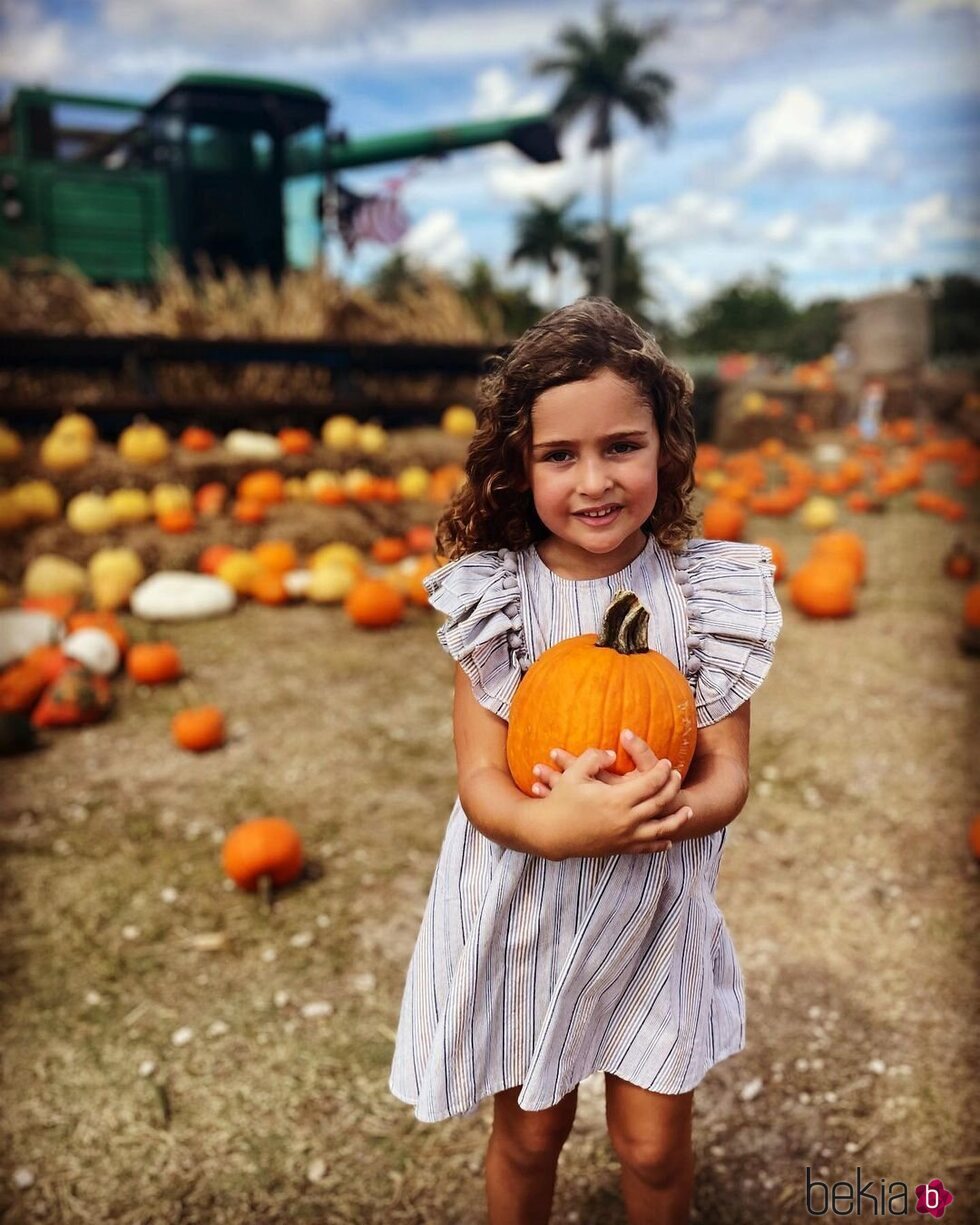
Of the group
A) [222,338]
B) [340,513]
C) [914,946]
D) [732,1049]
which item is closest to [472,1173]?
[732,1049]

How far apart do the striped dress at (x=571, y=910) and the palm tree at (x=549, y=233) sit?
3939cm

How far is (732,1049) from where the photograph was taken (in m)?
1.73

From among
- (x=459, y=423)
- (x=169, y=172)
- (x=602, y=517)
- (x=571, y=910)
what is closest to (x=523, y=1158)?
(x=571, y=910)

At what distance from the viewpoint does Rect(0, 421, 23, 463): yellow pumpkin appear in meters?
6.43

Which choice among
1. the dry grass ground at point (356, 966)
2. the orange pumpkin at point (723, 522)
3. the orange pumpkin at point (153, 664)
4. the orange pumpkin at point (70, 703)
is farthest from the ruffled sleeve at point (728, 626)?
the orange pumpkin at point (723, 522)

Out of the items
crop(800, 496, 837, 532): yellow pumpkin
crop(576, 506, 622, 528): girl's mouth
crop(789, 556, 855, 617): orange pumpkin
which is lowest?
crop(789, 556, 855, 617): orange pumpkin

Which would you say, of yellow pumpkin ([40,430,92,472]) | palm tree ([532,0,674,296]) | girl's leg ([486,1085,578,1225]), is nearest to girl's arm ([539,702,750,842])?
girl's leg ([486,1085,578,1225])

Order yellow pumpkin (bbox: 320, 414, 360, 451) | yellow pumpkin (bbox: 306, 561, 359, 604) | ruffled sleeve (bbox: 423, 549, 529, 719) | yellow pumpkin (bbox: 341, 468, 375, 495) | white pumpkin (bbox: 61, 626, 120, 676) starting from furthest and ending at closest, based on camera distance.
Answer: yellow pumpkin (bbox: 320, 414, 360, 451) → yellow pumpkin (bbox: 341, 468, 375, 495) → yellow pumpkin (bbox: 306, 561, 359, 604) → white pumpkin (bbox: 61, 626, 120, 676) → ruffled sleeve (bbox: 423, 549, 529, 719)

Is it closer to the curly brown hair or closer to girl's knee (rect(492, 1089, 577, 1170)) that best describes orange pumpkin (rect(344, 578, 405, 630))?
the curly brown hair

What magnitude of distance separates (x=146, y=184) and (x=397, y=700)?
25.8ft

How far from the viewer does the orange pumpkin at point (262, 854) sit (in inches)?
121

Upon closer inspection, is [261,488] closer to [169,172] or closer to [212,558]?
[212,558]

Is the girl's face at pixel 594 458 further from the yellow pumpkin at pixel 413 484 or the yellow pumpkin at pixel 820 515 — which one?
the yellow pumpkin at pixel 820 515

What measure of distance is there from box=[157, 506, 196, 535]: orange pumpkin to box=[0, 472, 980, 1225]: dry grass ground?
66.9 inches
